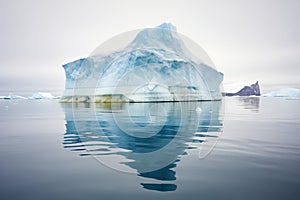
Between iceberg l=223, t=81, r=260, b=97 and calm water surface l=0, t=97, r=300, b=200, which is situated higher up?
iceberg l=223, t=81, r=260, b=97

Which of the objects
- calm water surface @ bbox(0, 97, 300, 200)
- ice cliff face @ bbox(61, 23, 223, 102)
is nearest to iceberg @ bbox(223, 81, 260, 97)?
ice cliff face @ bbox(61, 23, 223, 102)

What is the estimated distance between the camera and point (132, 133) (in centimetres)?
1043

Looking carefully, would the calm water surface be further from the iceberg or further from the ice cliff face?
the iceberg

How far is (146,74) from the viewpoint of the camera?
4059cm

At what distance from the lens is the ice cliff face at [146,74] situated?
1544 inches

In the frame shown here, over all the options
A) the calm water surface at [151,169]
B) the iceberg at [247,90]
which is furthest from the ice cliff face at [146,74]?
the iceberg at [247,90]

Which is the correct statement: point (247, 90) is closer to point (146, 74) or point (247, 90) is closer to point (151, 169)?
point (146, 74)

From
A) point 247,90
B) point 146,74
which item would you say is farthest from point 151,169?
point 247,90

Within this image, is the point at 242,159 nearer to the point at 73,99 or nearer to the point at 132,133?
the point at 132,133

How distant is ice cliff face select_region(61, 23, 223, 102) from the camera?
129 feet

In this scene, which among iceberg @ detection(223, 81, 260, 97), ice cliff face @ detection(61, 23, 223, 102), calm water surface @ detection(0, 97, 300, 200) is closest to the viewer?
calm water surface @ detection(0, 97, 300, 200)

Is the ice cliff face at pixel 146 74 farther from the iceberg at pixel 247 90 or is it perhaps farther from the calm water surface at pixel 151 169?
the iceberg at pixel 247 90

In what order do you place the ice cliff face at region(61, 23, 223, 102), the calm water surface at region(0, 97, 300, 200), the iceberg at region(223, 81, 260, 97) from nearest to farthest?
the calm water surface at region(0, 97, 300, 200) → the ice cliff face at region(61, 23, 223, 102) → the iceberg at region(223, 81, 260, 97)

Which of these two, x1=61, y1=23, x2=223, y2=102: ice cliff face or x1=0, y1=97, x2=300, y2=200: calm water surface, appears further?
x1=61, y1=23, x2=223, y2=102: ice cliff face
